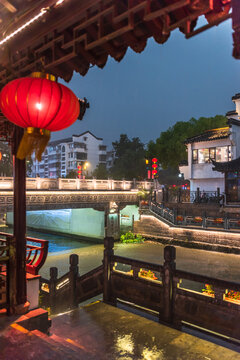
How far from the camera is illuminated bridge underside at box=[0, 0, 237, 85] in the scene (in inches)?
101

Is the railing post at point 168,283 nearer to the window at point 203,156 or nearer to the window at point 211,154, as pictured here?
the window at point 211,154

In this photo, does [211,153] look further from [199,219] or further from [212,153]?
[199,219]

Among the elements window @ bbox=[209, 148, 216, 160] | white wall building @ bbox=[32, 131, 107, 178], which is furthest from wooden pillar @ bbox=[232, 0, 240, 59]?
white wall building @ bbox=[32, 131, 107, 178]

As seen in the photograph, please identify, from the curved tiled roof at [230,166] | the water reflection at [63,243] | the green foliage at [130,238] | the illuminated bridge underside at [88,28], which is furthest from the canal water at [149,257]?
the illuminated bridge underside at [88,28]

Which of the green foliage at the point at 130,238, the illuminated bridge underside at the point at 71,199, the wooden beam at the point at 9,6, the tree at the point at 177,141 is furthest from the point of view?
the tree at the point at 177,141

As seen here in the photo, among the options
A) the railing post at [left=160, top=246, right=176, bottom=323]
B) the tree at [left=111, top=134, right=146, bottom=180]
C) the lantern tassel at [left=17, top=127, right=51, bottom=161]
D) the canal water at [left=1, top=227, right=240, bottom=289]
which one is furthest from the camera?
A: the tree at [left=111, top=134, right=146, bottom=180]

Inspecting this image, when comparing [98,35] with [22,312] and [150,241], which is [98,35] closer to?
[22,312]

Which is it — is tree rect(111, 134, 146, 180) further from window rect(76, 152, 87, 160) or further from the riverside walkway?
the riverside walkway

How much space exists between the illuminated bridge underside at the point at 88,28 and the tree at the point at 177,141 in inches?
1090

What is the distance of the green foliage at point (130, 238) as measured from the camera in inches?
877

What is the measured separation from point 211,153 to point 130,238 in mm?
10850

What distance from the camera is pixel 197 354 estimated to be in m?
4.16

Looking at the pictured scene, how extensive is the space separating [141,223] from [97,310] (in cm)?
1740

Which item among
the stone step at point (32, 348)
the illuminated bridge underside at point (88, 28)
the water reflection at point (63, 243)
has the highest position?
the illuminated bridge underside at point (88, 28)
